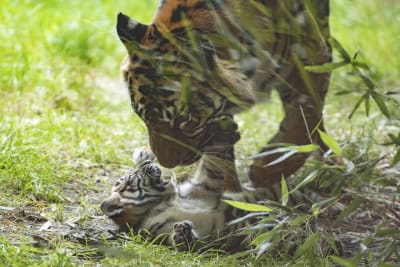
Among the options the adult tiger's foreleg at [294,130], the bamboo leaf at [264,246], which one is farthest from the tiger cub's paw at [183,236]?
the adult tiger's foreleg at [294,130]

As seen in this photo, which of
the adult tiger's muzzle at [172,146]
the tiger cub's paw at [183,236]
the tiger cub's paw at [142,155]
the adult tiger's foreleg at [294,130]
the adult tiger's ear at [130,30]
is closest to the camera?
the tiger cub's paw at [183,236]

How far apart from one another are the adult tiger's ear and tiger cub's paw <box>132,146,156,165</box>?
3.74 ft

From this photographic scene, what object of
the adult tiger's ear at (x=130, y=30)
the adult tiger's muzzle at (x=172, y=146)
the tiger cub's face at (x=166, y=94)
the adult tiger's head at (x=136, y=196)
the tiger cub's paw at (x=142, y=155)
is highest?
the adult tiger's ear at (x=130, y=30)

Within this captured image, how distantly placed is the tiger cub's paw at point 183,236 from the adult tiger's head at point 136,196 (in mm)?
267

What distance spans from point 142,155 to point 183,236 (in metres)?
1.36

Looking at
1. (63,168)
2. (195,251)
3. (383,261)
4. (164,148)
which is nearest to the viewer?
(383,261)

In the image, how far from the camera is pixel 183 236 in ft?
12.1

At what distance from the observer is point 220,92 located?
4027mm

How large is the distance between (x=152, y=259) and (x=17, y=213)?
2.74 ft

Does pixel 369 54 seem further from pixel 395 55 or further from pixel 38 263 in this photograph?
pixel 38 263

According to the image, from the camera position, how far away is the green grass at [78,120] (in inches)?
141

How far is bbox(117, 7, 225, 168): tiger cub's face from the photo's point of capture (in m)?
3.84

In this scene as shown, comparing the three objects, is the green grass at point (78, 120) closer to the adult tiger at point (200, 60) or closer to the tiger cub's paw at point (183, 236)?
the tiger cub's paw at point (183, 236)

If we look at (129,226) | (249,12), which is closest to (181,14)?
(249,12)
